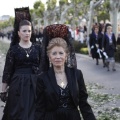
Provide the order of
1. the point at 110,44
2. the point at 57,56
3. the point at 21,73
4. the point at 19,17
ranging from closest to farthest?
1. the point at 57,56
2. the point at 21,73
3. the point at 19,17
4. the point at 110,44

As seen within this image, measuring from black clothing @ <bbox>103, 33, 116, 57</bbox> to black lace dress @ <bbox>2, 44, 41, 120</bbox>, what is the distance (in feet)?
31.2

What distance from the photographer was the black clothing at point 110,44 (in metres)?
15.8

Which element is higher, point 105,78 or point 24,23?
point 24,23

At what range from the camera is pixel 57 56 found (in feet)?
12.6

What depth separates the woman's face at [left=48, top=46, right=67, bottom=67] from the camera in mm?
3862

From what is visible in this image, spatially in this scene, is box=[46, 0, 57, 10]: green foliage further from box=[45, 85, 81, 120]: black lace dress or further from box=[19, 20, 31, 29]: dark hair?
box=[45, 85, 81, 120]: black lace dress

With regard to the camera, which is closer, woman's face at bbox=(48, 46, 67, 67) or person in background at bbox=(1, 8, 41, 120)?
woman's face at bbox=(48, 46, 67, 67)

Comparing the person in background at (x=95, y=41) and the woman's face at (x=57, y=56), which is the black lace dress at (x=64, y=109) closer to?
the woman's face at (x=57, y=56)

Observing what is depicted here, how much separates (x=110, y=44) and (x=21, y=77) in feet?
32.2

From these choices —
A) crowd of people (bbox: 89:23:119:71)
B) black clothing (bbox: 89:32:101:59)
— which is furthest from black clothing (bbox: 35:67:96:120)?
black clothing (bbox: 89:32:101:59)

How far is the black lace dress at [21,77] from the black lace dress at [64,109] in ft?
7.34

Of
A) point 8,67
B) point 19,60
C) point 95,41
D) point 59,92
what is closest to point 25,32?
point 19,60

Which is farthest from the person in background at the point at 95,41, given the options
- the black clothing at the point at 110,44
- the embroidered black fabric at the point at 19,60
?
the embroidered black fabric at the point at 19,60

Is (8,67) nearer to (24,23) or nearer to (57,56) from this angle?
(24,23)
